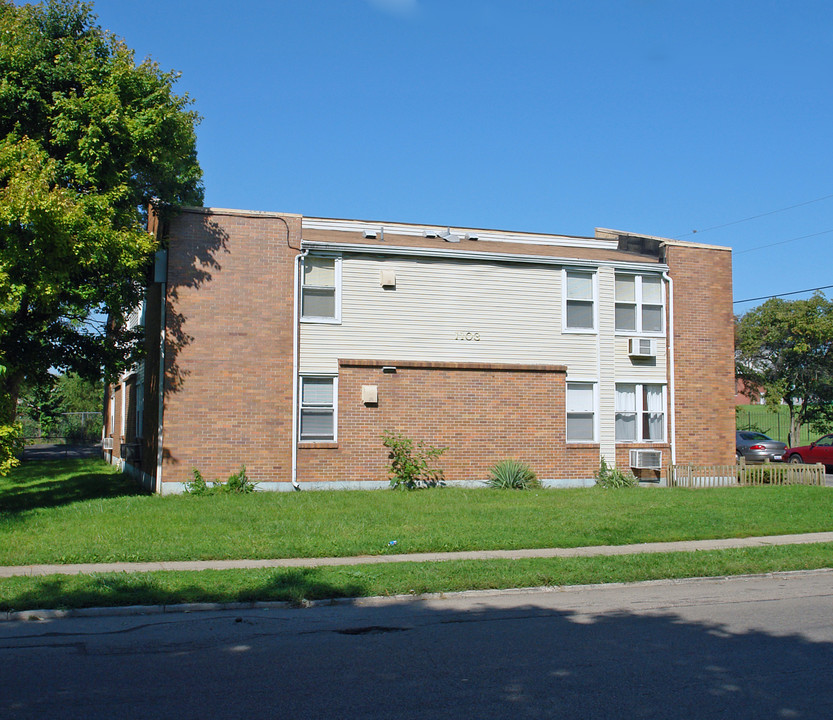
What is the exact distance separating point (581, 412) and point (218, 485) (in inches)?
381

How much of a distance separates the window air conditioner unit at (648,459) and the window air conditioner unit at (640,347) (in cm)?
262

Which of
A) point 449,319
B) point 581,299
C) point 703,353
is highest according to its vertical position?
point 581,299

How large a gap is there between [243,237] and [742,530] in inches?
501

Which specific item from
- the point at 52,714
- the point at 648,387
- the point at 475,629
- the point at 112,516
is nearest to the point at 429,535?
the point at 475,629

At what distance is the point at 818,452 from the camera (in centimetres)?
3047

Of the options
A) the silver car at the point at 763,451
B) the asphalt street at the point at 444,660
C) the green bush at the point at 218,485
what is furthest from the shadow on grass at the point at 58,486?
the silver car at the point at 763,451

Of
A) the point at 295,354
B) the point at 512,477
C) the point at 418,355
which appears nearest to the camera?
the point at 295,354

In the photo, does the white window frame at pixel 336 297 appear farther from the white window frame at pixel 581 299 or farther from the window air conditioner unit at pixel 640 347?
the window air conditioner unit at pixel 640 347

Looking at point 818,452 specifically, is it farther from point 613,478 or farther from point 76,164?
point 76,164

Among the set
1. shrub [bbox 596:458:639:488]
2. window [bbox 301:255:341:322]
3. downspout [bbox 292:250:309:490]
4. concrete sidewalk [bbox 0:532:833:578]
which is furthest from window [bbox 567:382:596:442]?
concrete sidewalk [bbox 0:532:833:578]

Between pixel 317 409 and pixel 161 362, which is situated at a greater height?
pixel 161 362

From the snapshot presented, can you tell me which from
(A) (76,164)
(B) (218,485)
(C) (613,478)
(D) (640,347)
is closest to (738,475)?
(C) (613,478)

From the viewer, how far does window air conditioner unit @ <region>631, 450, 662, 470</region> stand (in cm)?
2081

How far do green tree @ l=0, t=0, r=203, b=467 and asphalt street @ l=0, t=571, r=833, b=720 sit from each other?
8.55m
